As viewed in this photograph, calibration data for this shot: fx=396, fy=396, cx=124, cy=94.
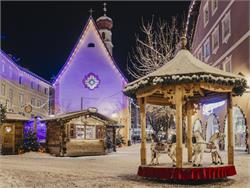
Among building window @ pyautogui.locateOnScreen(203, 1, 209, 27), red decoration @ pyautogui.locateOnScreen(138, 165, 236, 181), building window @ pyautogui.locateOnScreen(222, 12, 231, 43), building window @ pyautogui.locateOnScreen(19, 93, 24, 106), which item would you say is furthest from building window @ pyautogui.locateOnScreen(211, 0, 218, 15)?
building window @ pyautogui.locateOnScreen(19, 93, 24, 106)

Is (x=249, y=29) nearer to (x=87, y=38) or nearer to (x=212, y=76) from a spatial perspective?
(x=212, y=76)

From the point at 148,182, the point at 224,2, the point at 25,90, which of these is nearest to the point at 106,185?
the point at 148,182

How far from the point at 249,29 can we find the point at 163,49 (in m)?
12.9

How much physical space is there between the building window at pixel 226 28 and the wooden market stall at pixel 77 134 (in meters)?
9.78

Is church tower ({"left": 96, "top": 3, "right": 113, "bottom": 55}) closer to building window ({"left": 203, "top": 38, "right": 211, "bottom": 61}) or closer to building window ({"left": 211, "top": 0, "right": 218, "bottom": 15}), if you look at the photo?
building window ({"left": 203, "top": 38, "right": 211, "bottom": 61})

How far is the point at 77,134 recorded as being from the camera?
2569 cm

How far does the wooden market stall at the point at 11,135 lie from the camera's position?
88.3 feet

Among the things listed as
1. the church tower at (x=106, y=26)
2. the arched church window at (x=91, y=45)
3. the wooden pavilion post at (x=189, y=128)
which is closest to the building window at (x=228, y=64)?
the wooden pavilion post at (x=189, y=128)

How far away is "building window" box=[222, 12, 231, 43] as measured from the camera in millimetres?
25628

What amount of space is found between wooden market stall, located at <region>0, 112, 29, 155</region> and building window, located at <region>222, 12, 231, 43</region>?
48.6ft

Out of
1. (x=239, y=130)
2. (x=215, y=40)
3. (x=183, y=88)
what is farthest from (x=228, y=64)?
(x=183, y=88)

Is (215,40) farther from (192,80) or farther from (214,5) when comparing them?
(192,80)

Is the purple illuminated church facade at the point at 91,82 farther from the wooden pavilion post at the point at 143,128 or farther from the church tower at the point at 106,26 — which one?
the wooden pavilion post at the point at 143,128

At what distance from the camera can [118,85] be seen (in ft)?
135
